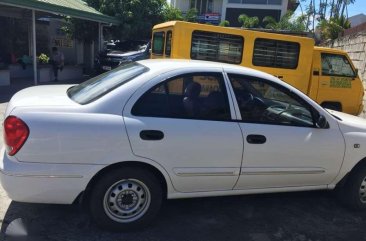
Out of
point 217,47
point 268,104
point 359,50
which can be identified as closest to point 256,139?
point 268,104

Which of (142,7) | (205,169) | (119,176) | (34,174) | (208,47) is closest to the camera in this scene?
(34,174)

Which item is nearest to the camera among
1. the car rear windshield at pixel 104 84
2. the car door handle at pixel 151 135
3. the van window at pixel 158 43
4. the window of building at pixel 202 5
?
the car door handle at pixel 151 135

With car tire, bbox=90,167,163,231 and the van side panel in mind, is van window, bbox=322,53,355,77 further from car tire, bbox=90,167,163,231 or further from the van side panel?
car tire, bbox=90,167,163,231

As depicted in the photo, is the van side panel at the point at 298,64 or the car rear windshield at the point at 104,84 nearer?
the car rear windshield at the point at 104,84

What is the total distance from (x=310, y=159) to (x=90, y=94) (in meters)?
2.31

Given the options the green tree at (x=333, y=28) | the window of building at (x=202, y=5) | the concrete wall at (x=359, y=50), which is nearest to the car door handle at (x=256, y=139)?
the concrete wall at (x=359, y=50)

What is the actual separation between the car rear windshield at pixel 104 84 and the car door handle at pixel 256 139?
1.18 m

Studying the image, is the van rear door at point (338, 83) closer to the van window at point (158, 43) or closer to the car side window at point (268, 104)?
the van window at point (158, 43)

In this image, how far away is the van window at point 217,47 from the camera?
8.29m

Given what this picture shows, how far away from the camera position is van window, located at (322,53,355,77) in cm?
906

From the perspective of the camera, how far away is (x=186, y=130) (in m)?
3.60

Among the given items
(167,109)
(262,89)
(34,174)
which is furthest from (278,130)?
(34,174)

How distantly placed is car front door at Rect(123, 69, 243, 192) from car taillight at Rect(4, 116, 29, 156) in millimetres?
824

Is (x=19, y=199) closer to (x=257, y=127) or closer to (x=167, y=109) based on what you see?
(x=167, y=109)
